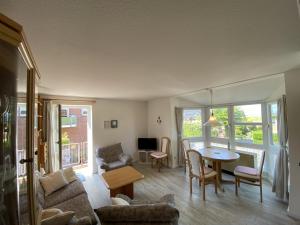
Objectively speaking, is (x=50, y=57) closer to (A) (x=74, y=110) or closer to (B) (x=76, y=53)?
(B) (x=76, y=53)

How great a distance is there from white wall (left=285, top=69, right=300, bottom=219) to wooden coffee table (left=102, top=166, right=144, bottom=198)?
2.56m

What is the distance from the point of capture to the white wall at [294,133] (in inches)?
93.9

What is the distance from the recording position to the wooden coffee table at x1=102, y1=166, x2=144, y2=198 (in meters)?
2.86

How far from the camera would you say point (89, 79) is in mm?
2598

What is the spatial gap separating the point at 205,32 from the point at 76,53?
49.6 inches

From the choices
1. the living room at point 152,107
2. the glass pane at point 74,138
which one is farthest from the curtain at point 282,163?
the glass pane at point 74,138

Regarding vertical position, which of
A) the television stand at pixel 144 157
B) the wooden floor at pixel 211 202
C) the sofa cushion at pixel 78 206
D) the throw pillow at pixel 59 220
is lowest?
the wooden floor at pixel 211 202

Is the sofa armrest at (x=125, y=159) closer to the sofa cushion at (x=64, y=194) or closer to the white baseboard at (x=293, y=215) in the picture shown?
the sofa cushion at (x=64, y=194)

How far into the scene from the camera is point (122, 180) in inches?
117

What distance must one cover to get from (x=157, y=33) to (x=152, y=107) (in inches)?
181

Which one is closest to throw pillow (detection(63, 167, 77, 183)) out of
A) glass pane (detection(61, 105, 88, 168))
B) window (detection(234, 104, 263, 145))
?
glass pane (detection(61, 105, 88, 168))

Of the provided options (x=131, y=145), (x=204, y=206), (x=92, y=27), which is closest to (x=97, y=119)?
(x=131, y=145)

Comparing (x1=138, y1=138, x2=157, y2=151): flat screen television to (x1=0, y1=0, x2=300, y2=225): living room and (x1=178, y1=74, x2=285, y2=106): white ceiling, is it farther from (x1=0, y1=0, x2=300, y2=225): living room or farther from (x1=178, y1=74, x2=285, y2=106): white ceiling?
(x1=178, y1=74, x2=285, y2=106): white ceiling

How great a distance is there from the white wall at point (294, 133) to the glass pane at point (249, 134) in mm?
1684
